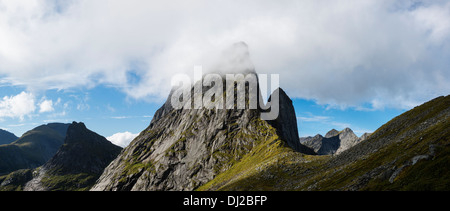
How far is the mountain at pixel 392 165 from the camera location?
33344mm

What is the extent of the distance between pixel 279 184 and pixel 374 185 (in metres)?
43.3

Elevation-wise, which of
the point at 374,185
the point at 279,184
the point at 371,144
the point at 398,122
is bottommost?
the point at 279,184

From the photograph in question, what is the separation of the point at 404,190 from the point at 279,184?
163 ft

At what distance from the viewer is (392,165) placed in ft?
139

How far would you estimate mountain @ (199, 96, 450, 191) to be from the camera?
33344mm
